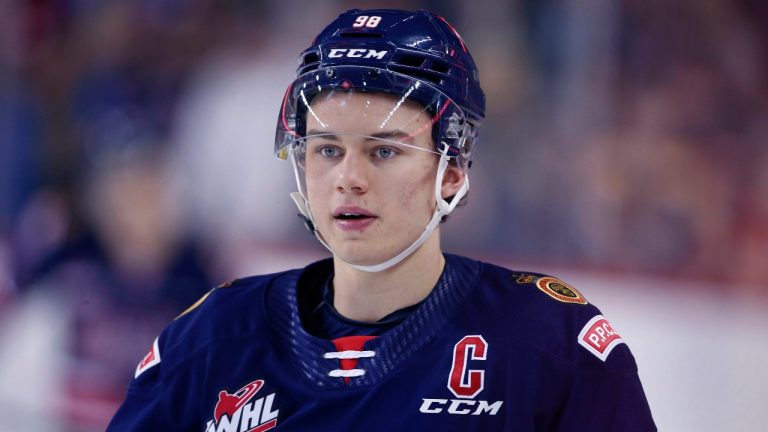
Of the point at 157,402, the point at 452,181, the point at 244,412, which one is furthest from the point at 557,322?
the point at 157,402

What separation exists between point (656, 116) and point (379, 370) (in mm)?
1482

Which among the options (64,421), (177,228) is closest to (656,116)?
(177,228)

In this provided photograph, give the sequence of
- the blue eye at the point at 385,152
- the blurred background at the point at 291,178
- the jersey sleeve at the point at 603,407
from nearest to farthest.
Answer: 1. the jersey sleeve at the point at 603,407
2. the blue eye at the point at 385,152
3. the blurred background at the point at 291,178

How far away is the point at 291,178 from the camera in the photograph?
3303 millimetres

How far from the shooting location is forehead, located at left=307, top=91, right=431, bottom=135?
155 centimetres

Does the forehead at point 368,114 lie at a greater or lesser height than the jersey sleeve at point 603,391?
greater

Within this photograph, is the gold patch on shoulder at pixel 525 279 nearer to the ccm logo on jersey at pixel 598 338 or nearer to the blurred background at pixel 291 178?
the ccm logo on jersey at pixel 598 338

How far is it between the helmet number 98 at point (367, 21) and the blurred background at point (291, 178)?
4.17 ft

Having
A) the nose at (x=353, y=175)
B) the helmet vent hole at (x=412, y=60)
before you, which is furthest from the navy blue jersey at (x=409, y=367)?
the helmet vent hole at (x=412, y=60)

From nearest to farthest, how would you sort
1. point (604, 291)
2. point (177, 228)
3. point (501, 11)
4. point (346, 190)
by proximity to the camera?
point (346, 190), point (604, 291), point (501, 11), point (177, 228)

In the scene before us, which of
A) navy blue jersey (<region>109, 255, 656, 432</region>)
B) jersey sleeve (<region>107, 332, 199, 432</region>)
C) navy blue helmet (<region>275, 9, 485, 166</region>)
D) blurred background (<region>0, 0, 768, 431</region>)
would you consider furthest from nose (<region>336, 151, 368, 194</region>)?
blurred background (<region>0, 0, 768, 431</region>)

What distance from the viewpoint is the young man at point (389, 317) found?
1.49 meters

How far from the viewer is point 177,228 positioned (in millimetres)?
3643

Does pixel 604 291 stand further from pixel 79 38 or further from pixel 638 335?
pixel 79 38
